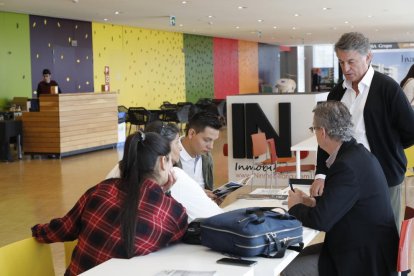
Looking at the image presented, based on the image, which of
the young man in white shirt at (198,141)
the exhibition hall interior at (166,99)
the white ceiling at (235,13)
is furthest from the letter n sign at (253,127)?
the white ceiling at (235,13)

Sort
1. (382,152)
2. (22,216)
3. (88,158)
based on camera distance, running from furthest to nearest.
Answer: (88,158)
(22,216)
(382,152)

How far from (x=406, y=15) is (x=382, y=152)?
1645cm

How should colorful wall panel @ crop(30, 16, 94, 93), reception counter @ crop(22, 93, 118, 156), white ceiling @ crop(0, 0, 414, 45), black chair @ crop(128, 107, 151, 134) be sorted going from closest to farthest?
1. reception counter @ crop(22, 93, 118, 156)
2. white ceiling @ crop(0, 0, 414, 45)
3. colorful wall panel @ crop(30, 16, 94, 93)
4. black chair @ crop(128, 107, 151, 134)

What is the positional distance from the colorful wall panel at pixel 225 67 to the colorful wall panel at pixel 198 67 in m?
0.55

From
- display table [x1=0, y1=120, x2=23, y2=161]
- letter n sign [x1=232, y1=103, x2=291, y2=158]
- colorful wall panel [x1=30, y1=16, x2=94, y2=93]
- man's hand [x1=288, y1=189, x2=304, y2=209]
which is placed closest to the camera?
man's hand [x1=288, y1=189, x2=304, y2=209]

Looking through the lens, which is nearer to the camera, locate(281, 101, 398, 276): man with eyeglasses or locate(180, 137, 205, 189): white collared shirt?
locate(281, 101, 398, 276): man with eyeglasses

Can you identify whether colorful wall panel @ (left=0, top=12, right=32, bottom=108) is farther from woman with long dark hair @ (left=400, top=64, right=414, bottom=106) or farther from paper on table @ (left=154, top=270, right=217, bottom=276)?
paper on table @ (left=154, top=270, right=217, bottom=276)

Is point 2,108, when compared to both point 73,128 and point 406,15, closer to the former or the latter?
point 73,128

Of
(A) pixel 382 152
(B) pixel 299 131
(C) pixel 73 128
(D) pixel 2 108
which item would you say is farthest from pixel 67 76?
(A) pixel 382 152

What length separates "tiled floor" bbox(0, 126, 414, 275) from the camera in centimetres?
657

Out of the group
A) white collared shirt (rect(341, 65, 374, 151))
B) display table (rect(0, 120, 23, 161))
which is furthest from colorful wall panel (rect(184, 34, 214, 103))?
white collared shirt (rect(341, 65, 374, 151))

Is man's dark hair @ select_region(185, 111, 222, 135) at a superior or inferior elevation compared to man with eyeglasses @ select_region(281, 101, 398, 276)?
superior

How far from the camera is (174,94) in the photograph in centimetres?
2173

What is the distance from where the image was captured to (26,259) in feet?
8.41
